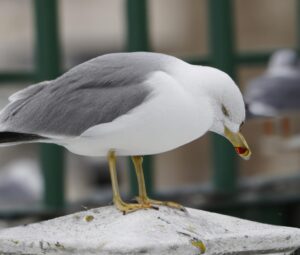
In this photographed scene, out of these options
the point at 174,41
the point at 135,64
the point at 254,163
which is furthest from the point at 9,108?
the point at 174,41

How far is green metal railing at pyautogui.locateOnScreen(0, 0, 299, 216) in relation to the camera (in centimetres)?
844

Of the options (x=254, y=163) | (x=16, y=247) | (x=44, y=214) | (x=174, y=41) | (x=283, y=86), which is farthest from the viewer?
(x=174, y=41)

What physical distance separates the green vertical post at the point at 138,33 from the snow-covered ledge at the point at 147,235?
4996 millimetres

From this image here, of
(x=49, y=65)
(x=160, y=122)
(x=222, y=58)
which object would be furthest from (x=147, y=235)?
(x=222, y=58)

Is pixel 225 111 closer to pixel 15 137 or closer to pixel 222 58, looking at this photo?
pixel 15 137

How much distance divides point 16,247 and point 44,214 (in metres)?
5.16

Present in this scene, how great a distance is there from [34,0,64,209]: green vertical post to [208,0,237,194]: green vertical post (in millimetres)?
1170

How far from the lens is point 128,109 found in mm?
3477

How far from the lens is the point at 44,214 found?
8.42m

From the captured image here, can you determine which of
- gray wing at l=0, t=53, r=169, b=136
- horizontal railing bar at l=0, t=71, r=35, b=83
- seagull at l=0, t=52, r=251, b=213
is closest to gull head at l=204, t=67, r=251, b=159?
seagull at l=0, t=52, r=251, b=213

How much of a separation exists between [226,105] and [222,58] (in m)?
5.22

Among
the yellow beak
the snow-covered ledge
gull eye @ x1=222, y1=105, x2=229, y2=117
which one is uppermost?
gull eye @ x1=222, y1=105, x2=229, y2=117

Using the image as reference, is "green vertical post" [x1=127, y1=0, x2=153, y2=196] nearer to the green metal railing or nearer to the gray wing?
the green metal railing

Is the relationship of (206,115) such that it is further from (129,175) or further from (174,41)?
(174,41)
